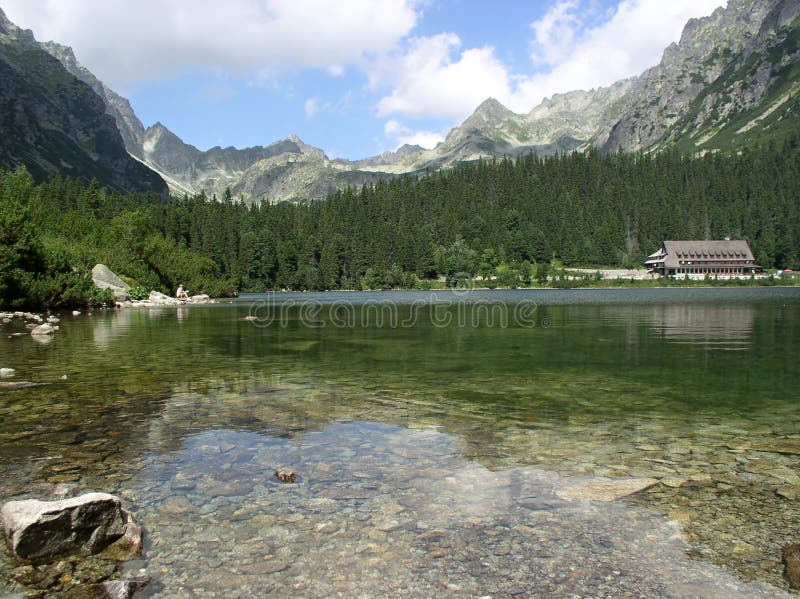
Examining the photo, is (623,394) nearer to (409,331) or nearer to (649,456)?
(649,456)

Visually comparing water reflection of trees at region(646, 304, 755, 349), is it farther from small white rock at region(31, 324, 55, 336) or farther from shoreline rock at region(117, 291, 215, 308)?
shoreline rock at region(117, 291, 215, 308)

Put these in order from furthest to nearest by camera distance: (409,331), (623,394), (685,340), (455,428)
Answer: (409,331) < (685,340) < (623,394) < (455,428)

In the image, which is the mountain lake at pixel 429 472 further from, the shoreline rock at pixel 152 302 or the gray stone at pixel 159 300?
the gray stone at pixel 159 300

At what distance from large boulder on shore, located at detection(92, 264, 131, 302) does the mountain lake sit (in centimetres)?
5892

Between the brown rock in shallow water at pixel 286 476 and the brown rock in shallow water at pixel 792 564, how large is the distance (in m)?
6.76

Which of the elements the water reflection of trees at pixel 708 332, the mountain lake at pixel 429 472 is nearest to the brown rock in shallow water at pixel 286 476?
the mountain lake at pixel 429 472

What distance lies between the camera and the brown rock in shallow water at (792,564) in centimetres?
594

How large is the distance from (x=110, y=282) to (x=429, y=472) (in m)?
79.8

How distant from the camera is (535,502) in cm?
813

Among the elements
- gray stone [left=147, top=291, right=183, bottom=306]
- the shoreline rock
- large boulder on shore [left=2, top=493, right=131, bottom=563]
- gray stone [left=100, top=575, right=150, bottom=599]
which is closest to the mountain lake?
gray stone [left=100, top=575, right=150, bottom=599]

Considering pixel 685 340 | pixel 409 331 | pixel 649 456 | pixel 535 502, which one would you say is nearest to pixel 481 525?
pixel 535 502

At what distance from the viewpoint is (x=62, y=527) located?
648 cm

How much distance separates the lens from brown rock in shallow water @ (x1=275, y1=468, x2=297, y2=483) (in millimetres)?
9117

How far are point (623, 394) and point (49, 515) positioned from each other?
47.8ft
